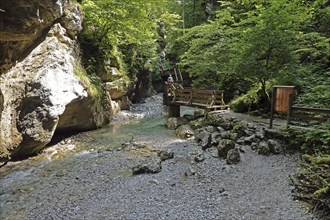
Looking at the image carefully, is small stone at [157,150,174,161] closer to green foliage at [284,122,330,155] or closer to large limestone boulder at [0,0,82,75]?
green foliage at [284,122,330,155]

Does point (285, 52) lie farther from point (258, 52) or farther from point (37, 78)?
point (37, 78)

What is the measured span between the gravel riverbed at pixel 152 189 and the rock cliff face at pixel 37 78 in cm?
102

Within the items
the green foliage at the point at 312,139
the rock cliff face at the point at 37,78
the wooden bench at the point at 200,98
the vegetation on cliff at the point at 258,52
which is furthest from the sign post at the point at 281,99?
the rock cliff face at the point at 37,78

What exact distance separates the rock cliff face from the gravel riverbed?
102 centimetres

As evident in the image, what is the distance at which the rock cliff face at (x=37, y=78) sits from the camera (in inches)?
263

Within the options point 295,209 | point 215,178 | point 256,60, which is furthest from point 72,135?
point 295,209

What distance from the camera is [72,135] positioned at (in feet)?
37.7

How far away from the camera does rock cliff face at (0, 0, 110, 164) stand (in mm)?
6691

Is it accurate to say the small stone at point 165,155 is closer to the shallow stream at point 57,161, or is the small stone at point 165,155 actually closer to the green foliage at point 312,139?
the shallow stream at point 57,161

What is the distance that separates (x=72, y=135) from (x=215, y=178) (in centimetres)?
748

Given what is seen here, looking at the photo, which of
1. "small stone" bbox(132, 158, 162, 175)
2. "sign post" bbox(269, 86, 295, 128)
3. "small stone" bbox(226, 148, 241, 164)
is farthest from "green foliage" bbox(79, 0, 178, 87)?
"small stone" bbox(226, 148, 241, 164)

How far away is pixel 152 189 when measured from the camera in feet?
20.1

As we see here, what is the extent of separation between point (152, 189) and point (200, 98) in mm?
7932

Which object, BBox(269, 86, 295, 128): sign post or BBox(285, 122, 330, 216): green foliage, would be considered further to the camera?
BBox(269, 86, 295, 128): sign post
